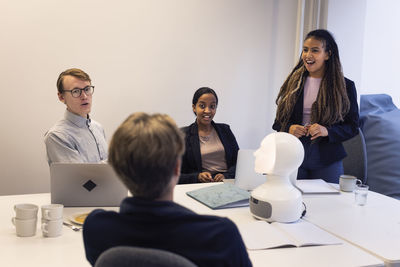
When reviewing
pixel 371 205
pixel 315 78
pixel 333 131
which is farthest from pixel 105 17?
pixel 371 205

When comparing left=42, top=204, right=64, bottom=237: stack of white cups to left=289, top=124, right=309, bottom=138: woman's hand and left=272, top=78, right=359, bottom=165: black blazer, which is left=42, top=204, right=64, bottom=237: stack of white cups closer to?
left=289, top=124, right=309, bottom=138: woman's hand

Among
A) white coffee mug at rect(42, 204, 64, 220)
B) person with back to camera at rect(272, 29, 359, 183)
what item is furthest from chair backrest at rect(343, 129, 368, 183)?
white coffee mug at rect(42, 204, 64, 220)

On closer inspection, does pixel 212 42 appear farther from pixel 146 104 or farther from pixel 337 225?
pixel 337 225

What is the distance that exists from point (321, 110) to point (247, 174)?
0.75 metres

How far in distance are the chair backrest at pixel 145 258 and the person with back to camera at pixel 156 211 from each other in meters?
0.07

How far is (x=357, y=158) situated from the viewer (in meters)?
3.23

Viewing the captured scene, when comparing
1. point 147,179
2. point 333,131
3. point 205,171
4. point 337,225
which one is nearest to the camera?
point 147,179

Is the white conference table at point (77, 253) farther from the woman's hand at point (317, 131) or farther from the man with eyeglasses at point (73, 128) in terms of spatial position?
the woman's hand at point (317, 131)

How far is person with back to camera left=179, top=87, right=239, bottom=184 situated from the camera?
10.00 feet

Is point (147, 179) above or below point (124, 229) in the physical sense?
above

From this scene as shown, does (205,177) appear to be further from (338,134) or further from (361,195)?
(361,195)

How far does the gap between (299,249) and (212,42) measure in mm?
2430

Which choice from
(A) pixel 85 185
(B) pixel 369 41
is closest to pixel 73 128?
(A) pixel 85 185

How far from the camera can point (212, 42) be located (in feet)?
11.7
